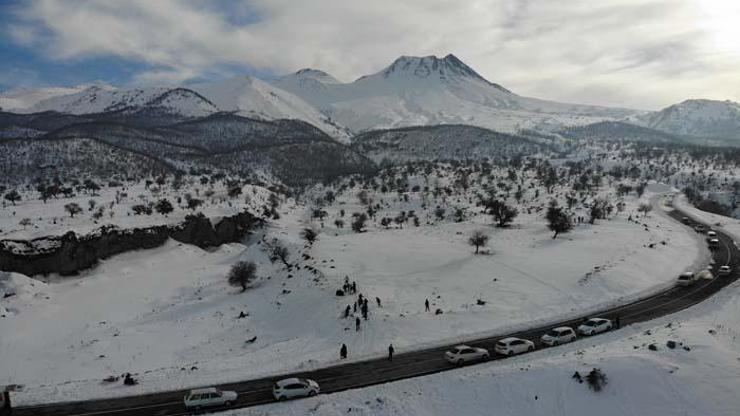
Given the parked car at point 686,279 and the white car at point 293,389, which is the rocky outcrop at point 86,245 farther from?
the parked car at point 686,279

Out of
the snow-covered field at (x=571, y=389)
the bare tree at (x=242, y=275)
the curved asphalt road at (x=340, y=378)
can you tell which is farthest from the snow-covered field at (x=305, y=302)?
the snow-covered field at (x=571, y=389)

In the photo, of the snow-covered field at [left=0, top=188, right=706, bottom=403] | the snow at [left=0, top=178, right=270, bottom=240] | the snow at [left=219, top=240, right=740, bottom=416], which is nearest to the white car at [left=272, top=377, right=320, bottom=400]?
the snow at [left=219, top=240, right=740, bottom=416]

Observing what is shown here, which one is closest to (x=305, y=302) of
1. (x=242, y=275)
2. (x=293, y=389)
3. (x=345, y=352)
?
(x=242, y=275)

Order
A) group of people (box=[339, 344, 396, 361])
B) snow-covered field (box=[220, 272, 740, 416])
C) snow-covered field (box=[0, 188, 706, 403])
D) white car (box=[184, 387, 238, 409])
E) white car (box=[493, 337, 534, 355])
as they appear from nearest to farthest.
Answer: snow-covered field (box=[220, 272, 740, 416])
white car (box=[184, 387, 238, 409])
group of people (box=[339, 344, 396, 361])
white car (box=[493, 337, 534, 355])
snow-covered field (box=[0, 188, 706, 403])

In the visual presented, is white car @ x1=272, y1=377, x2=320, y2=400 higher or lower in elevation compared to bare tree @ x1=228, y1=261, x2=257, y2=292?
higher

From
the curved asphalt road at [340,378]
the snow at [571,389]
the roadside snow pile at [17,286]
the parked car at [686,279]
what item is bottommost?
the roadside snow pile at [17,286]

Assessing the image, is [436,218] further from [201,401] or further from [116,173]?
[116,173]

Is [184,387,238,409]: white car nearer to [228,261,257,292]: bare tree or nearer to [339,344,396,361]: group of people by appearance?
[339,344,396,361]: group of people

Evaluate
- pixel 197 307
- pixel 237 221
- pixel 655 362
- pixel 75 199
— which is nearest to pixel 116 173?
pixel 75 199
